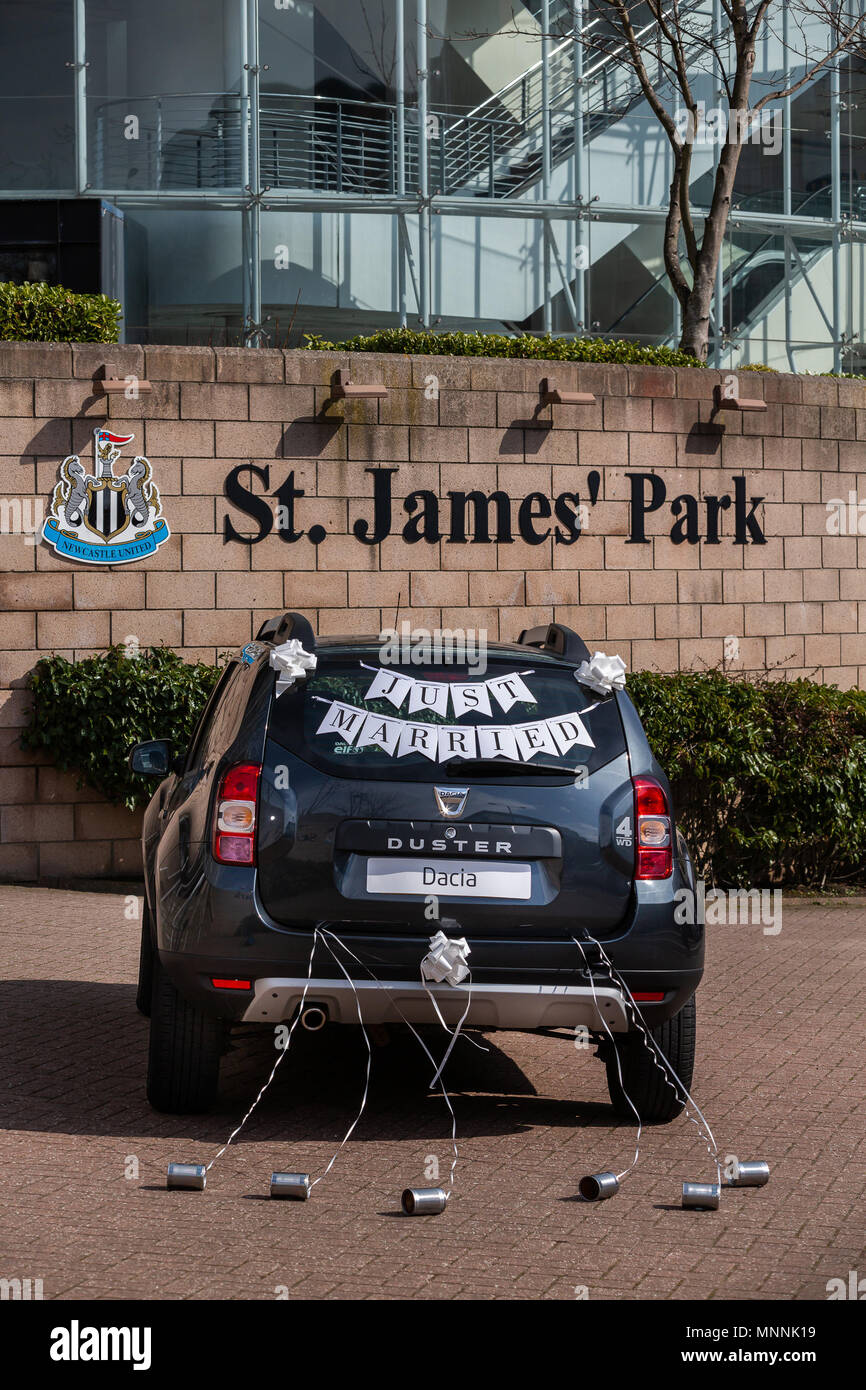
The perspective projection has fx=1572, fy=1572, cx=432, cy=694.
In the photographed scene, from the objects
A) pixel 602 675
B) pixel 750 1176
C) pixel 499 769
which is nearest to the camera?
pixel 750 1176

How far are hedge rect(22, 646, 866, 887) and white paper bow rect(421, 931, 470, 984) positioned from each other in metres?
5.34

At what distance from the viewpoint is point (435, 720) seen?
5.43m

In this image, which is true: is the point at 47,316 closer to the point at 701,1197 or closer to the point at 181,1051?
the point at 181,1051

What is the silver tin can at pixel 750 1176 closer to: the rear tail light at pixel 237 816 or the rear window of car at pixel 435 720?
the rear window of car at pixel 435 720

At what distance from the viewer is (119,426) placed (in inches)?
415

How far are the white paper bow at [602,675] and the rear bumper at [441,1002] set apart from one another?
1098 mm

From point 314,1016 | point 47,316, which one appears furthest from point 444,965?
point 47,316

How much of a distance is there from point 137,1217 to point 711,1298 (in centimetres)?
164

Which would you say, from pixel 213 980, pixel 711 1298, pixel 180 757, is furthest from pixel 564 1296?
pixel 180 757

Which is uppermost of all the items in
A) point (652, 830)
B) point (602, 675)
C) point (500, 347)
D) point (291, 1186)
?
point (500, 347)

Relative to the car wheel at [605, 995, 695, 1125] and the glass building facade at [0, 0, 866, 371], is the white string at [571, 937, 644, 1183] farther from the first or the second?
the glass building facade at [0, 0, 866, 371]

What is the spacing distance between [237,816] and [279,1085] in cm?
137

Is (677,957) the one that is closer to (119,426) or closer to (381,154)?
(119,426)

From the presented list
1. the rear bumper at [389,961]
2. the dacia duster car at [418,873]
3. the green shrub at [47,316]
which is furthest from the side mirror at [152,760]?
the green shrub at [47,316]
